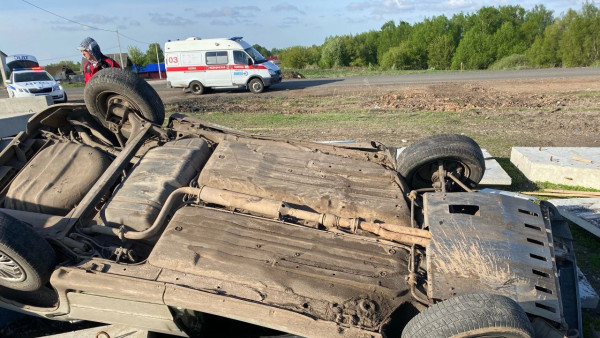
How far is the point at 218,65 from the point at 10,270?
55.3ft

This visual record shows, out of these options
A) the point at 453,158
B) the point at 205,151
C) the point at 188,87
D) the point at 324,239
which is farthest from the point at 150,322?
the point at 188,87

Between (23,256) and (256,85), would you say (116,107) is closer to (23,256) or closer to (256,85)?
(23,256)

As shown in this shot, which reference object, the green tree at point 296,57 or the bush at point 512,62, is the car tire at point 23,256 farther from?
the green tree at point 296,57

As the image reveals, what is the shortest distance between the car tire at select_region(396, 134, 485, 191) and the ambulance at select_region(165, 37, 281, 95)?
15112 mm

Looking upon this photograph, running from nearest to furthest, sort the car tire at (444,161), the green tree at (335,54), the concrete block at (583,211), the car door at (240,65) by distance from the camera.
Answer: the car tire at (444,161) < the concrete block at (583,211) < the car door at (240,65) < the green tree at (335,54)

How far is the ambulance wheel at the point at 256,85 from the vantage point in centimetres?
1902

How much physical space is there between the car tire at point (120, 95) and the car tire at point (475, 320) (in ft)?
11.4

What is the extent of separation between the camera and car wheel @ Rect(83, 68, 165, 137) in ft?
15.1

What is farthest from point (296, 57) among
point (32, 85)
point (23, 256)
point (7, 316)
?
point (23, 256)

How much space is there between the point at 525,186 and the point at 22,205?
6.39 m

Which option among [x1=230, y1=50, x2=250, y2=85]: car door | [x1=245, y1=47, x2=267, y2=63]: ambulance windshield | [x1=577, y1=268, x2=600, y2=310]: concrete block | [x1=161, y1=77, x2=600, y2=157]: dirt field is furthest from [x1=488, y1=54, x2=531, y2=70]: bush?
[x1=577, y1=268, x2=600, y2=310]: concrete block

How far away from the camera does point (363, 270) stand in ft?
9.83

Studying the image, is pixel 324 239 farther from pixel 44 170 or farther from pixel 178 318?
pixel 44 170

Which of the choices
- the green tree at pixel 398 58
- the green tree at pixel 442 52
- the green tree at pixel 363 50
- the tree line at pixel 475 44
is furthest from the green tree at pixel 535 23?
the green tree at pixel 363 50
